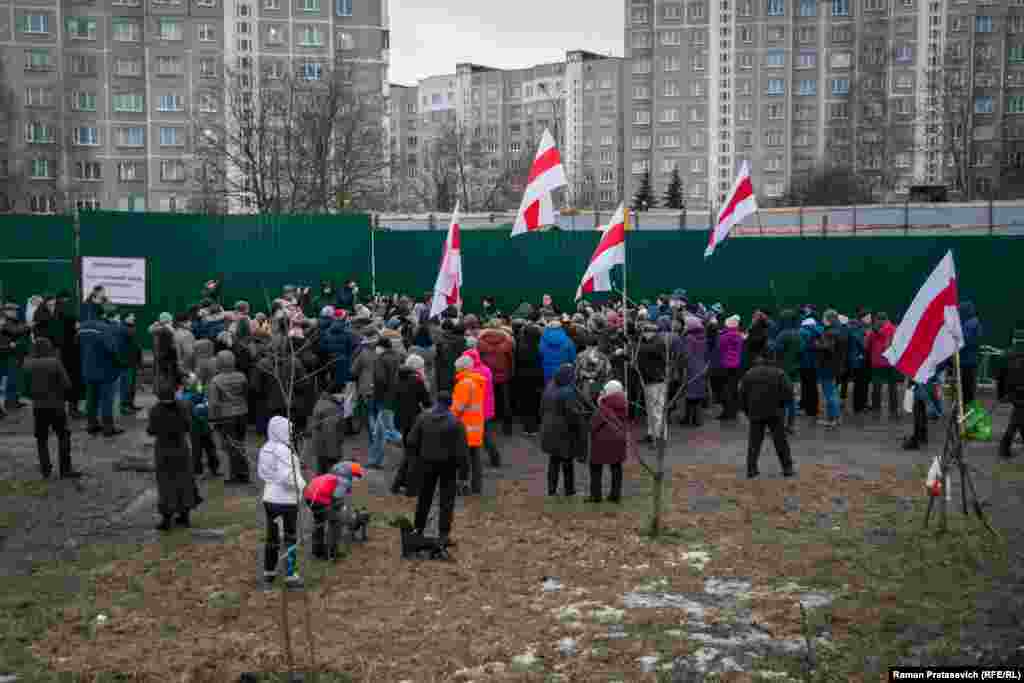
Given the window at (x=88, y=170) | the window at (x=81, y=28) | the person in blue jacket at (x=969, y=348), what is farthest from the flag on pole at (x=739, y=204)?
the window at (x=81, y=28)

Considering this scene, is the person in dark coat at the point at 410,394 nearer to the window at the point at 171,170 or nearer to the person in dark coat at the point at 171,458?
the person in dark coat at the point at 171,458

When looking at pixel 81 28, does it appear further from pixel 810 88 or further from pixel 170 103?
pixel 810 88

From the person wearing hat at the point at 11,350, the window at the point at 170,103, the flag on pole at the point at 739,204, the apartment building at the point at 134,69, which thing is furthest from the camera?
the window at the point at 170,103

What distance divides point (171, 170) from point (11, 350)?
207 feet

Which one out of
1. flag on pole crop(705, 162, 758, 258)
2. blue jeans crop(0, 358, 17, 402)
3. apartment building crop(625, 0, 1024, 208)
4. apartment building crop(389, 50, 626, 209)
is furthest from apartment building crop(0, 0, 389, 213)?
flag on pole crop(705, 162, 758, 258)

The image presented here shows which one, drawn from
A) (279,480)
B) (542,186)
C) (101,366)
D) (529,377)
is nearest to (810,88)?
(542,186)

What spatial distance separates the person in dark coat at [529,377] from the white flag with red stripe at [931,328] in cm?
664

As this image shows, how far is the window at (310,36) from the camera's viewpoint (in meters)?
76.4

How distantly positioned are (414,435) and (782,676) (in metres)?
4.67

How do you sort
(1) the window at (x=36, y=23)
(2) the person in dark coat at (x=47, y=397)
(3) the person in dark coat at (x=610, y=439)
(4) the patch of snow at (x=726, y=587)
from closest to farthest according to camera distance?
(4) the patch of snow at (x=726, y=587), (3) the person in dark coat at (x=610, y=439), (2) the person in dark coat at (x=47, y=397), (1) the window at (x=36, y=23)

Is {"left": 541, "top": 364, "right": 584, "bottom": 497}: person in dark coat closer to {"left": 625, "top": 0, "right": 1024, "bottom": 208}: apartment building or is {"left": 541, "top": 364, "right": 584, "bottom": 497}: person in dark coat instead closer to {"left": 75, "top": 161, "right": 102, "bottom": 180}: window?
{"left": 625, "top": 0, "right": 1024, "bottom": 208}: apartment building

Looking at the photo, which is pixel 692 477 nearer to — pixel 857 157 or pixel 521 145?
pixel 857 157

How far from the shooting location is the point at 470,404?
12.5 m

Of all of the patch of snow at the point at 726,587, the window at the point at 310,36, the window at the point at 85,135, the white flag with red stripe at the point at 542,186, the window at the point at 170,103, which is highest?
the window at the point at 310,36
